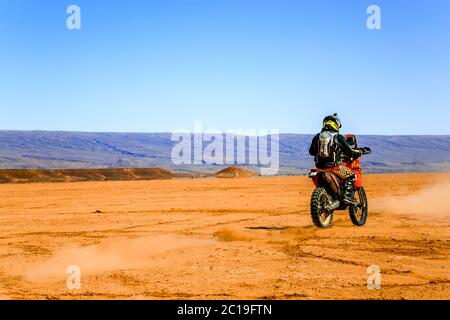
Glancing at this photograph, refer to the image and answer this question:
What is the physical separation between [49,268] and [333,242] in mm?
4755

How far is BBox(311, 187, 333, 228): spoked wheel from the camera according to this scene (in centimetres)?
1182

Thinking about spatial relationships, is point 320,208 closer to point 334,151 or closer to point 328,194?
point 328,194

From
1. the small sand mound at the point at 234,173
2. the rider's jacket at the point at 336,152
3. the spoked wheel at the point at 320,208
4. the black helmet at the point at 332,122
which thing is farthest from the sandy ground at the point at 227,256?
the small sand mound at the point at 234,173

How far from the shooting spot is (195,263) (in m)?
8.82

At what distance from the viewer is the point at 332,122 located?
1245 centimetres

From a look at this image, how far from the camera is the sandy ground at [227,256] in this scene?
6.98 m

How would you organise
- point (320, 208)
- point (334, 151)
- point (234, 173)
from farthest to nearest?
point (234, 173) < point (334, 151) < point (320, 208)

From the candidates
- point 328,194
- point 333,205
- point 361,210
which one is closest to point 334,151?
point 328,194

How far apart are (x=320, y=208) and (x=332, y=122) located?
71.5 inches

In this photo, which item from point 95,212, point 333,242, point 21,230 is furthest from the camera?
point 95,212

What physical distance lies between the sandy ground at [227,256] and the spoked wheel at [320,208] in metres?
0.22
